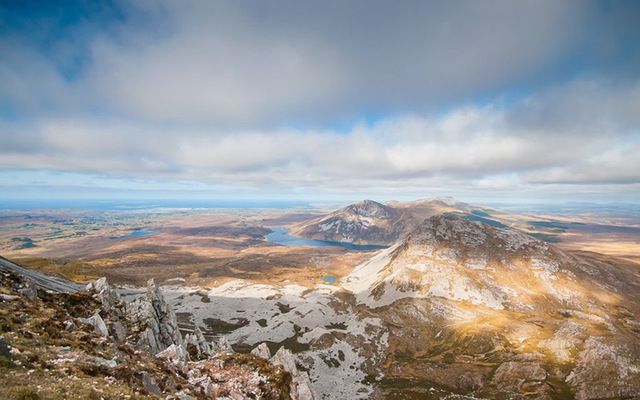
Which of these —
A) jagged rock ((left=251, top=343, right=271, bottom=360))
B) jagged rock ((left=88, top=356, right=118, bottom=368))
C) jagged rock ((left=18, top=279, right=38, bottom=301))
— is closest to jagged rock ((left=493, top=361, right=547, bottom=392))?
jagged rock ((left=251, top=343, right=271, bottom=360))

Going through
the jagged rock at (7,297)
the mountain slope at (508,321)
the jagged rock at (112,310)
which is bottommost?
the mountain slope at (508,321)

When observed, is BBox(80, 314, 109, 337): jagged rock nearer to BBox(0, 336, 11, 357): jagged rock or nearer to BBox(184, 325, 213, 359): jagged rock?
BBox(0, 336, 11, 357): jagged rock

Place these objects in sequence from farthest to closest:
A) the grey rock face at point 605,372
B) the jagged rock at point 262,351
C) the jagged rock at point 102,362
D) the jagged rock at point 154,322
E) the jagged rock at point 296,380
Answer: the grey rock face at point 605,372 → the jagged rock at point 262,351 → the jagged rock at point 154,322 → the jagged rock at point 296,380 → the jagged rock at point 102,362

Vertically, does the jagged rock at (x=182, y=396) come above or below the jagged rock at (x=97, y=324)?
below

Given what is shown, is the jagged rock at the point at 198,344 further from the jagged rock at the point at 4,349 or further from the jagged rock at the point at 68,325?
the jagged rock at the point at 4,349

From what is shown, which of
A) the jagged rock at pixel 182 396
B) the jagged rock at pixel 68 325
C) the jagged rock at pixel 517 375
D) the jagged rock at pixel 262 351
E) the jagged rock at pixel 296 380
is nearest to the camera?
the jagged rock at pixel 182 396

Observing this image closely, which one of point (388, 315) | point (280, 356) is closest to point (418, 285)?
point (388, 315)

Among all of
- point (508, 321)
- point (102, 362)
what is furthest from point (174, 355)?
point (508, 321)

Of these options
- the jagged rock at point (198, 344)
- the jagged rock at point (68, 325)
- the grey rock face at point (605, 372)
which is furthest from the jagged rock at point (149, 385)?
the grey rock face at point (605, 372)

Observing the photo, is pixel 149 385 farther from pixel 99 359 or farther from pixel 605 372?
pixel 605 372
